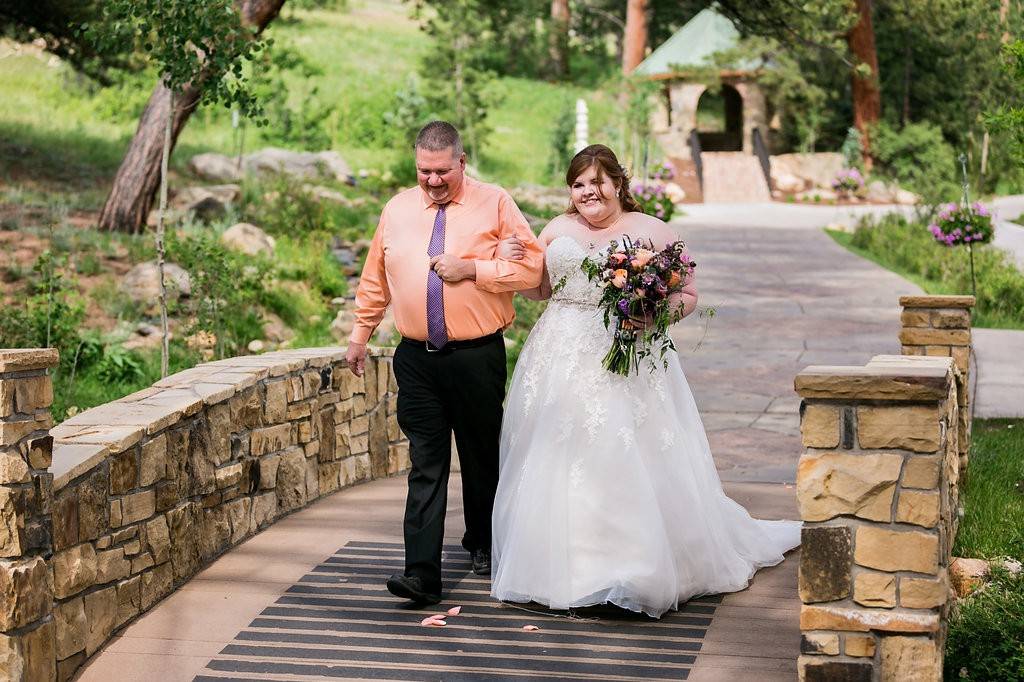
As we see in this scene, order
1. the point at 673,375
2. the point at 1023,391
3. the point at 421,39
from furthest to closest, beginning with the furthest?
the point at 421,39 → the point at 1023,391 → the point at 673,375

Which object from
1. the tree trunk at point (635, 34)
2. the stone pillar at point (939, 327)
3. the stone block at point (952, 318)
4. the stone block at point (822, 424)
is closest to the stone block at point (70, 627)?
the stone block at point (822, 424)

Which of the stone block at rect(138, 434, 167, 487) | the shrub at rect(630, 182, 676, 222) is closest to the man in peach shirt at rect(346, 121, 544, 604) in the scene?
the stone block at rect(138, 434, 167, 487)

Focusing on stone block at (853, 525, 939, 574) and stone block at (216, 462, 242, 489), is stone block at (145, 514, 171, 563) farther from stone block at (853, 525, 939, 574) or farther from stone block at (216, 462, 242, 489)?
stone block at (853, 525, 939, 574)

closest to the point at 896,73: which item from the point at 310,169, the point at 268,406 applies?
the point at 310,169

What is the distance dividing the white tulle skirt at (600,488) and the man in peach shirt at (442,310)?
0.24 meters

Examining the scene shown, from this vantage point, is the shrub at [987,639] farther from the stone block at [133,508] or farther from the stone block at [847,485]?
the stone block at [133,508]

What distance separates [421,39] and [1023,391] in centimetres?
3703

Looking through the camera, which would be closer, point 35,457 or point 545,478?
point 35,457

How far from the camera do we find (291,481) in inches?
301

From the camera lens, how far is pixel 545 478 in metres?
5.85

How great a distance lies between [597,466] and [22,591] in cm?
241

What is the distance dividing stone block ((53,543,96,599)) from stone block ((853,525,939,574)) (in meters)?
2.82

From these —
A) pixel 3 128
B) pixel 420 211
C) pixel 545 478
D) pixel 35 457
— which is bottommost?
pixel 545 478

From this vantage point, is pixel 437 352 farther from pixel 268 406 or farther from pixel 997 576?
pixel 997 576
